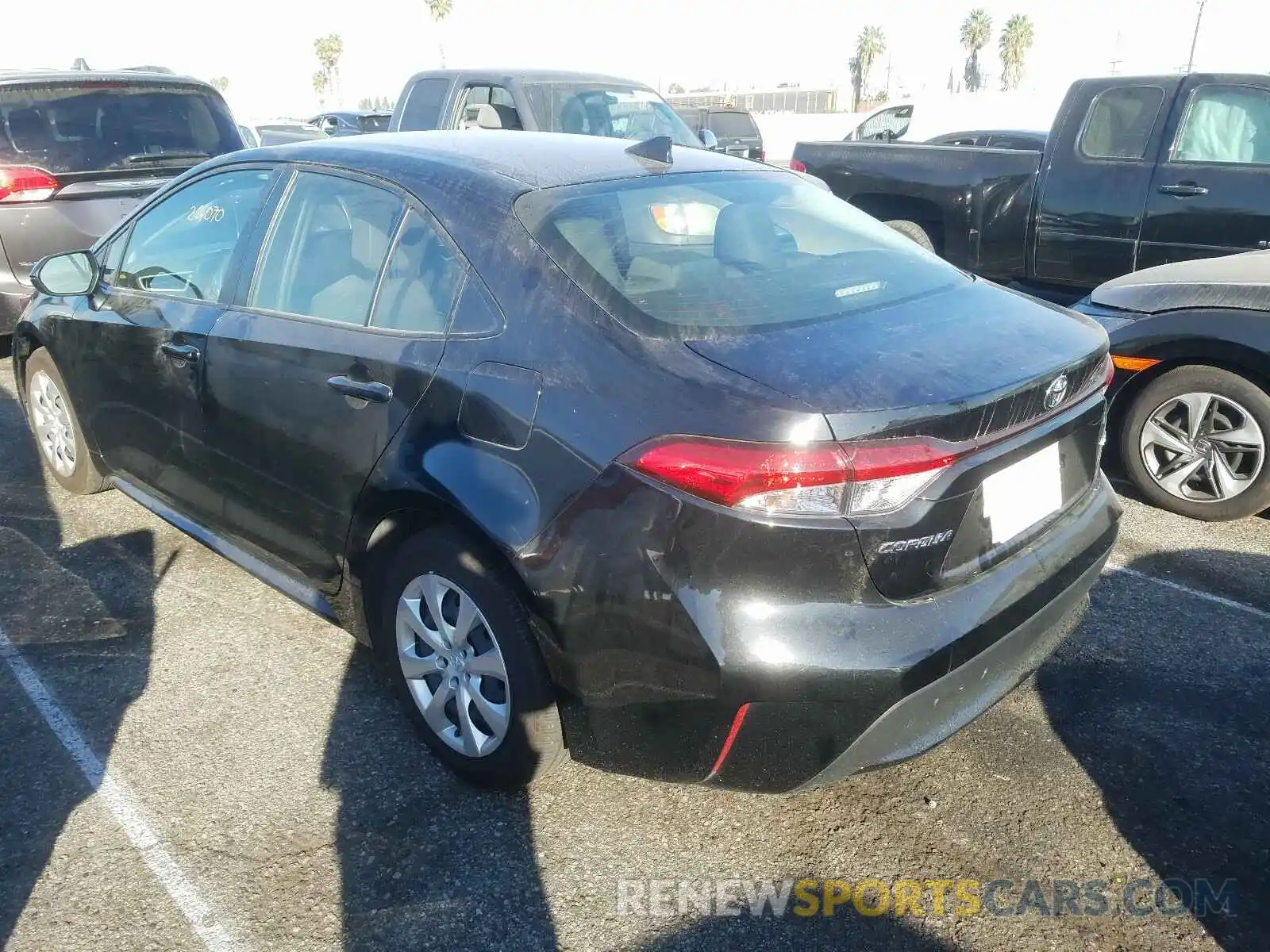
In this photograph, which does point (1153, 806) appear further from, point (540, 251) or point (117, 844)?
point (117, 844)

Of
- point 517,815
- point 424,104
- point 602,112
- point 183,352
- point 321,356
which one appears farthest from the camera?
point 424,104

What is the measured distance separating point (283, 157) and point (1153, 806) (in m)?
3.21

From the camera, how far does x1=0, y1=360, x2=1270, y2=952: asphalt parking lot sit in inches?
90.5

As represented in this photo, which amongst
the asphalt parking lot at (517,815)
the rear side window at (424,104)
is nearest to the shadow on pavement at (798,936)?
the asphalt parking lot at (517,815)

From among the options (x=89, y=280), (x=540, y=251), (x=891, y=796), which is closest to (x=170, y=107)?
(x=89, y=280)

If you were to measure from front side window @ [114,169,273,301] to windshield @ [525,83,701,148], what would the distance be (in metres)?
4.21

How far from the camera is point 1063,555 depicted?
2.50 metres

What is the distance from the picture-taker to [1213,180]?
239 inches

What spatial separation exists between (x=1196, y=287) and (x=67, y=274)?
4713mm

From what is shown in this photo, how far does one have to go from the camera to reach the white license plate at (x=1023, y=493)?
2.26 metres

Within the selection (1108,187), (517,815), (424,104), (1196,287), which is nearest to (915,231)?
(1108,187)

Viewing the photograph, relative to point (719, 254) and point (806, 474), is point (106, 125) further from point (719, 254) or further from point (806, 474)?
point (806, 474)

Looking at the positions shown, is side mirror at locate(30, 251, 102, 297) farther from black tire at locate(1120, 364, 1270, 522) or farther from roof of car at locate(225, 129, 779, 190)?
black tire at locate(1120, 364, 1270, 522)

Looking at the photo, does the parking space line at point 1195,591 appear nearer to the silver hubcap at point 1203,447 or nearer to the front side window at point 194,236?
the silver hubcap at point 1203,447
